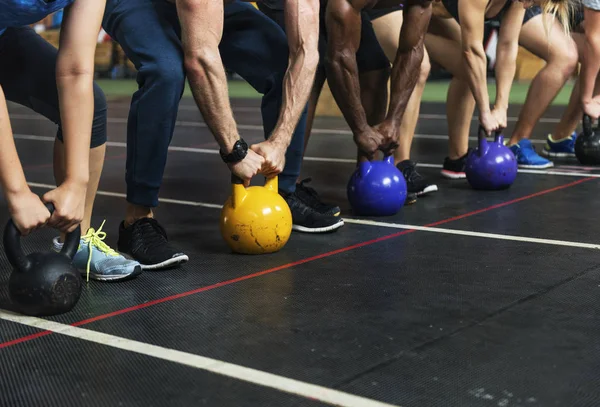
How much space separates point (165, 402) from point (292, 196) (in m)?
1.93

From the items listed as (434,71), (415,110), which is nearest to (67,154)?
(415,110)

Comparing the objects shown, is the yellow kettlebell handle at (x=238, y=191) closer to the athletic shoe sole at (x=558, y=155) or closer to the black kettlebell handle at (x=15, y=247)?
the black kettlebell handle at (x=15, y=247)

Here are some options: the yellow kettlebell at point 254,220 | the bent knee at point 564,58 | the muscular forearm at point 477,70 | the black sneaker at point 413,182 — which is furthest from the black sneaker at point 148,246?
the bent knee at point 564,58

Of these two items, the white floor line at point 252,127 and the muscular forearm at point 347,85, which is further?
the white floor line at point 252,127

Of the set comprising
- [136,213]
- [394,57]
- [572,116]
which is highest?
[394,57]

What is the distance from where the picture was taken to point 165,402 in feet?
6.03

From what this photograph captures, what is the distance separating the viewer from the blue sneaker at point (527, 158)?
5316 mm

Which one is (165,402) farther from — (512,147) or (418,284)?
(512,147)

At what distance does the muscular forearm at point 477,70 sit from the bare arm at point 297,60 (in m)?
1.38

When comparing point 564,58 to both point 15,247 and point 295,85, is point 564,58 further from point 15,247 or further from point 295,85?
point 15,247

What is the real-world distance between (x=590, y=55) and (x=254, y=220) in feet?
10.0

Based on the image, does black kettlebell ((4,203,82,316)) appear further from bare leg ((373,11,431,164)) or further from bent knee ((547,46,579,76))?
bent knee ((547,46,579,76))

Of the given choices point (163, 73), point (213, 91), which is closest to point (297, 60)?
point (213, 91)

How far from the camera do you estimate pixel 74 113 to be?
2.43 metres
